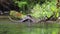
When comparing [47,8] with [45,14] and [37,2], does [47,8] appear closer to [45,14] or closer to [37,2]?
[45,14]

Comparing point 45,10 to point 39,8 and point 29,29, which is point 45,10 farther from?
point 29,29

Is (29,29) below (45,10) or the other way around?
the other way around

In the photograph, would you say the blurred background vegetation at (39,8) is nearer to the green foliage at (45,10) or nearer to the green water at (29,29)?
the green foliage at (45,10)

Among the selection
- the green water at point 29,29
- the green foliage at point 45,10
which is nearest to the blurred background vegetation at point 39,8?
the green foliage at point 45,10

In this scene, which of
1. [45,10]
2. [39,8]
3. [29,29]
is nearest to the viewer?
[29,29]

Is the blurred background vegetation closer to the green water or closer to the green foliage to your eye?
the green foliage

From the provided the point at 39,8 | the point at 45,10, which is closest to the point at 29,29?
the point at 45,10

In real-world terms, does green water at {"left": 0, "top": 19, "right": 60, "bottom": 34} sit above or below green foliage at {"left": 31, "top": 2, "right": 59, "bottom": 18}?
above

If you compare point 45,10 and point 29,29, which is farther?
point 45,10

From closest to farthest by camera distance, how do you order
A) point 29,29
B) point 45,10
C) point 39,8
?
point 29,29
point 45,10
point 39,8

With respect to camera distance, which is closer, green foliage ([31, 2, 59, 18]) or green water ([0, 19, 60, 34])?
green water ([0, 19, 60, 34])

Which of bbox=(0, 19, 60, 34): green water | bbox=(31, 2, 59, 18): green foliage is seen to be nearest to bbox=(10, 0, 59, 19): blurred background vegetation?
bbox=(31, 2, 59, 18): green foliage

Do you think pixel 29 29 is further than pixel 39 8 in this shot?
No

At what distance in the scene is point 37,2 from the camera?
65.9 ft
